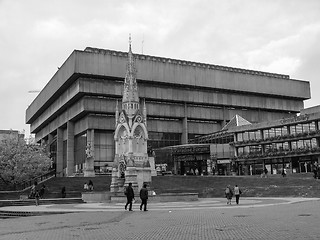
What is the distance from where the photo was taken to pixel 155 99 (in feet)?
342

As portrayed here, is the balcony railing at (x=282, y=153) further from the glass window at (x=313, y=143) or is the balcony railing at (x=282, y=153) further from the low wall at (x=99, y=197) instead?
the low wall at (x=99, y=197)

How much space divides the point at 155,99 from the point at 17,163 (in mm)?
51994

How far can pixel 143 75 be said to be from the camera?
101500 mm

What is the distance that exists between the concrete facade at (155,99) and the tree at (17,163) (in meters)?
34.2

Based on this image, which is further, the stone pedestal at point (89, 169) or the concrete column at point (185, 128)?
the concrete column at point (185, 128)

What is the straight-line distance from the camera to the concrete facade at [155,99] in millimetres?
97438

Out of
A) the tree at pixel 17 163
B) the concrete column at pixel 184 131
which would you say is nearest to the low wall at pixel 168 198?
the tree at pixel 17 163

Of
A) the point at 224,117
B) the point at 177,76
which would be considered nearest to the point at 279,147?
the point at 224,117

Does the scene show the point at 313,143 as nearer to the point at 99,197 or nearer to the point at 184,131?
the point at 184,131

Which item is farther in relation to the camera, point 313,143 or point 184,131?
point 184,131

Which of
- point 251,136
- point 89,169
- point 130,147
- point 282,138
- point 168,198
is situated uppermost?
point 251,136

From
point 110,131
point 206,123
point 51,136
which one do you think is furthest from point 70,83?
point 206,123

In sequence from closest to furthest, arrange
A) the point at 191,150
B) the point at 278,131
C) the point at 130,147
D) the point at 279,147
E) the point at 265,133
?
1. the point at 130,147
2. the point at 279,147
3. the point at 278,131
4. the point at 265,133
5. the point at 191,150

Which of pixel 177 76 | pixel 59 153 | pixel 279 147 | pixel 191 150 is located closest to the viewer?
pixel 279 147
